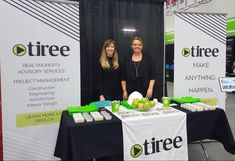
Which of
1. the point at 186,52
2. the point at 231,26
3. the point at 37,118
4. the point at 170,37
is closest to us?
the point at 37,118

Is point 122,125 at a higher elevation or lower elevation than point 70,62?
lower

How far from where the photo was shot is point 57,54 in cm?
239

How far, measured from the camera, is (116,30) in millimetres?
3064

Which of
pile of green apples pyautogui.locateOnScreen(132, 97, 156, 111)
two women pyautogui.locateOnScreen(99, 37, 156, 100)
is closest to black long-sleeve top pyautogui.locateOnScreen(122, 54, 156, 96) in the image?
two women pyautogui.locateOnScreen(99, 37, 156, 100)

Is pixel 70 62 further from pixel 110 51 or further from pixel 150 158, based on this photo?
pixel 150 158

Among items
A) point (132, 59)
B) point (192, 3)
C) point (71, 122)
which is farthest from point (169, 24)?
point (71, 122)

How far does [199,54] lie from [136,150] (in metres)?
1.75

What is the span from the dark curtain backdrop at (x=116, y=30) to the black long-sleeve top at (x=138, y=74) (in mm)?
415

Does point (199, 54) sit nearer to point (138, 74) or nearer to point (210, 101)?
point (210, 101)

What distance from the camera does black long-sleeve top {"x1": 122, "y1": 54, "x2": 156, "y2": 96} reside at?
2754 mm

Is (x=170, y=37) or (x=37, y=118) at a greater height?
(x=170, y=37)

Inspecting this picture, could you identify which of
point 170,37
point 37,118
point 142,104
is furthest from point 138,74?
point 170,37

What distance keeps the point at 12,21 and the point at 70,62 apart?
0.69 meters

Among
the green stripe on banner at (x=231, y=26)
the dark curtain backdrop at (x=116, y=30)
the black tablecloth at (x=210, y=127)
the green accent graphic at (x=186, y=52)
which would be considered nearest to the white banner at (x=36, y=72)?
the dark curtain backdrop at (x=116, y=30)
